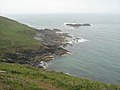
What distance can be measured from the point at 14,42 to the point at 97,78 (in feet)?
131

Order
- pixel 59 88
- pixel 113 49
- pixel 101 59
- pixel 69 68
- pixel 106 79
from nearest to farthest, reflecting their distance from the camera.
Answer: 1. pixel 59 88
2. pixel 106 79
3. pixel 69 68
4. pixel 101 59
5. pixel 113 49

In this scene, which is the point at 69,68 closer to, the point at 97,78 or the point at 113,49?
the point at 97,78

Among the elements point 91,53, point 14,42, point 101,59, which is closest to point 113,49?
point 91,53

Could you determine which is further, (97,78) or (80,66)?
(80,66)

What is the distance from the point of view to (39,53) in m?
82.2

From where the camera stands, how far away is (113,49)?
9806cm

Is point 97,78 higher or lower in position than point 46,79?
lower

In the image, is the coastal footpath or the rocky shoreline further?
the rocky shoreline

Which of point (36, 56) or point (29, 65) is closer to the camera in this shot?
point (29, 65)

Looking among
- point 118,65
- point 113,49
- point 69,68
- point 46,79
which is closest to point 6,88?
point 46,79

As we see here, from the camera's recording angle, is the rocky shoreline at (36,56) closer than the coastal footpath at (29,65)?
No

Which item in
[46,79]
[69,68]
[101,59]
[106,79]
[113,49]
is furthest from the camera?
[113,49]

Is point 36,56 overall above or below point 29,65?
below

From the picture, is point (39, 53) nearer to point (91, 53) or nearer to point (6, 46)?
point (6, 46)
